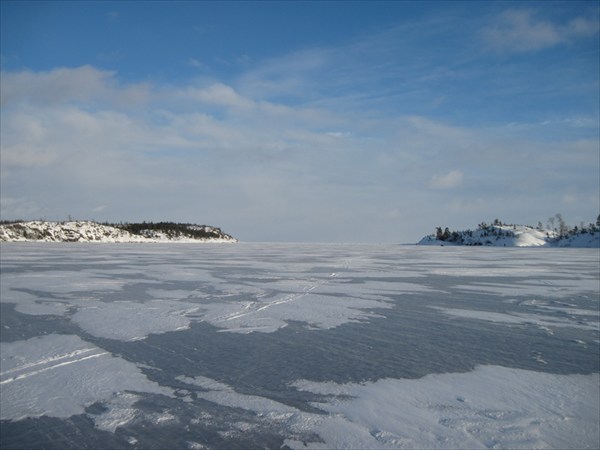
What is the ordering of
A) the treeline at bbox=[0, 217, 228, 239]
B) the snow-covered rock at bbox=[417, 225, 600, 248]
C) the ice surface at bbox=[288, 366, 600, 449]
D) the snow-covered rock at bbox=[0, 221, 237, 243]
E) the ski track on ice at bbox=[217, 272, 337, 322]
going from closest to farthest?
the ice surface at bbox=[288, 366, 600, 449]
the ski track on ice at bbox=[217, 272, 337, 322]
the snow-covered rock at bbox=[0, 221, 237, 243]
the snow-covered rock at bbox=[417, 225, 600, 248]
the treeline at bbox=[0, 217, 228, 239]

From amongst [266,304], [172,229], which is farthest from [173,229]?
[266,304]

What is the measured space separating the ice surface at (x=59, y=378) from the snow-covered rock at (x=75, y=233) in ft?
200

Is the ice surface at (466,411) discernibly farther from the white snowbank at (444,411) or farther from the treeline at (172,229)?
the treeline at (172,229)

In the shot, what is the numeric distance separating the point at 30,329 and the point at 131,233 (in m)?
71.7

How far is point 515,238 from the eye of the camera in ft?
215

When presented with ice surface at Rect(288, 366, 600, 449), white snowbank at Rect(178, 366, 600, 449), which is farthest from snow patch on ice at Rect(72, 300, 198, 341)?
ice surface at Rect(288, 366, 600, 449)

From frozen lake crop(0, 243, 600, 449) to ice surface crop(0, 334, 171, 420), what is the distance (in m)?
0.02

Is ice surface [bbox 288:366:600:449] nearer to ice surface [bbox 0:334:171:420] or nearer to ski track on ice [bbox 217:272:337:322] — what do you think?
ice surface [bbox 0:334:171:420]

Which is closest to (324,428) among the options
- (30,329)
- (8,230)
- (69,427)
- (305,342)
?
(69,427)

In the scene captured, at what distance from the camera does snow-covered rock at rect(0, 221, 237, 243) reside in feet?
186

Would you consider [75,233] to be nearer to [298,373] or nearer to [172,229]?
[172,229]

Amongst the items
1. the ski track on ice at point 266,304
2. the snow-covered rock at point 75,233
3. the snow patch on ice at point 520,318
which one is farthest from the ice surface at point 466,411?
the snow-covered rock at point 75,233

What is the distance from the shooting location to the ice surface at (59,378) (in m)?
2.95

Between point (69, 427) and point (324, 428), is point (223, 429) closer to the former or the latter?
point (324, 428)
